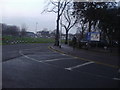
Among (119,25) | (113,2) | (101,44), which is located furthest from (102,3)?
(101,44)

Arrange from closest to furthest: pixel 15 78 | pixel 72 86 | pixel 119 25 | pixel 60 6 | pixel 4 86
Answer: pixel 4 86
pixel 72 86
pixel 15 78
pixel 119 25
pixel 60 6

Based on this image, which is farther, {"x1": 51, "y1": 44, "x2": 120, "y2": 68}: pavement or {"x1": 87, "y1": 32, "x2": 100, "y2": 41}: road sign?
{"x1": 87, "y1": 32, "x2": 100, "y2": 41}: road sign

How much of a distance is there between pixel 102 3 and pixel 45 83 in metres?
24.6

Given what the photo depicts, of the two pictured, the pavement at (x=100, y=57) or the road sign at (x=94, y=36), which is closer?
the pavement at (x=100, y=57)

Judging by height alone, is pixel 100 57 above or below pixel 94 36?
below

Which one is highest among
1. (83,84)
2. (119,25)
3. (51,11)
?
(51,11)

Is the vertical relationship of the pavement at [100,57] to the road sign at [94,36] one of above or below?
below

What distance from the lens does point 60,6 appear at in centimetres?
3294

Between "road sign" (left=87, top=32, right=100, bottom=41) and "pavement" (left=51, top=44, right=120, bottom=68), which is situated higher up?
"road sign" (left=87, top=32, right=100, bottom=41)

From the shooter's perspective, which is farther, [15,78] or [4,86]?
[15,78]

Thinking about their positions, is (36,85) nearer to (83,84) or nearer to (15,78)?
(15,78)

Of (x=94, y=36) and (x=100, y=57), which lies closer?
(x=100, y=57)

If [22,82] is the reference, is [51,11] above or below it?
above

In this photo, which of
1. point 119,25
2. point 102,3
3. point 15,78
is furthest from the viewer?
point 102,3
